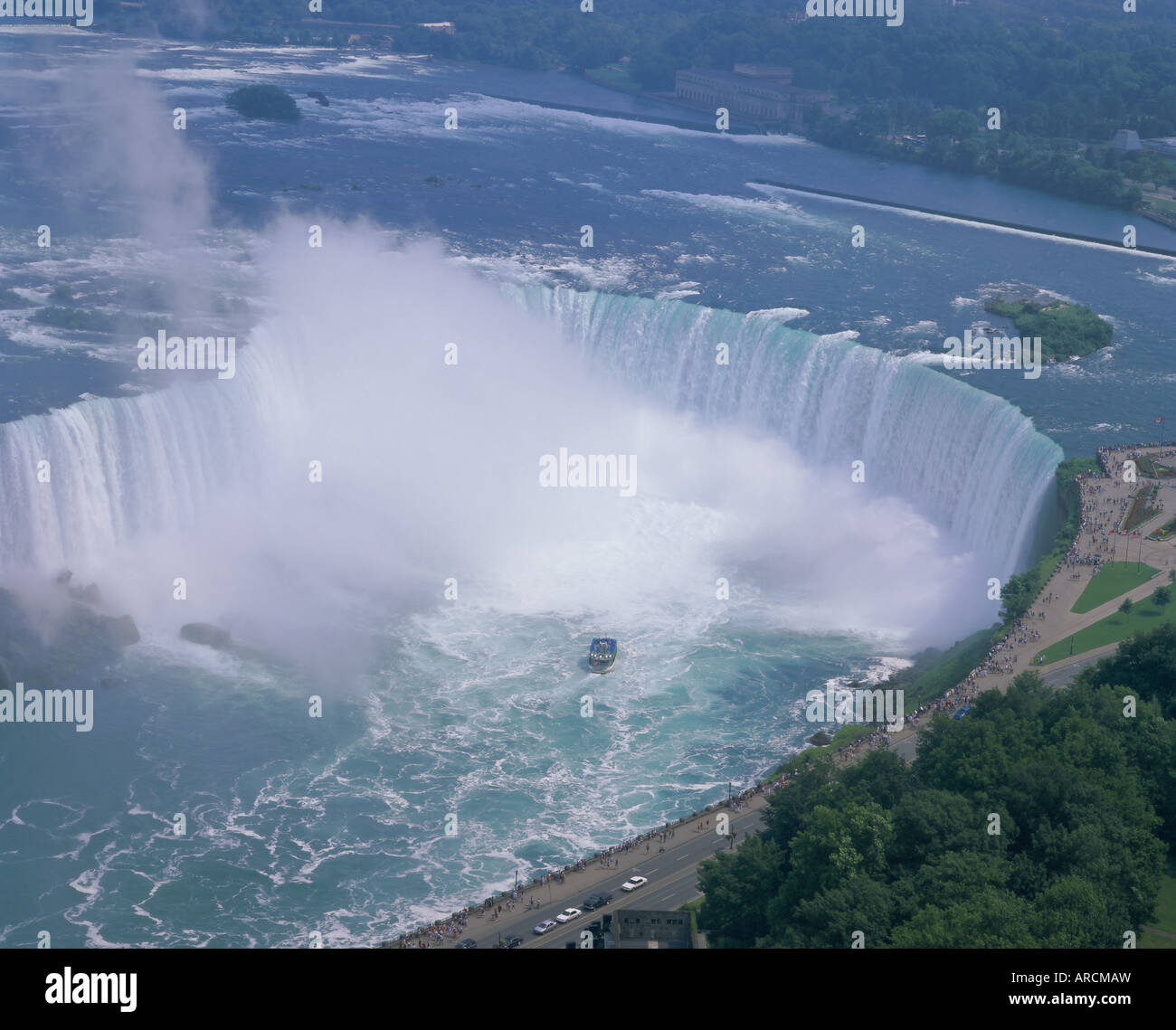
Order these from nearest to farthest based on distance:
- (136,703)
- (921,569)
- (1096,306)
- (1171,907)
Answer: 1. (1171,907)
2. (136,703)
3. (921,569)
4. (1096,306)

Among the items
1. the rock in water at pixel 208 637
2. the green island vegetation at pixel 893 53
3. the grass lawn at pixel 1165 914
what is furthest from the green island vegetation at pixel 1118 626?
the green island vegetation at pixel 893 53

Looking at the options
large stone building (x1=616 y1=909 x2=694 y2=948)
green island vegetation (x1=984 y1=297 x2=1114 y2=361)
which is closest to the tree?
large stone building (x1=616 y1=909 x2=694 y2=948)

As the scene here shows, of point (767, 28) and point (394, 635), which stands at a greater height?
point (767, 28)

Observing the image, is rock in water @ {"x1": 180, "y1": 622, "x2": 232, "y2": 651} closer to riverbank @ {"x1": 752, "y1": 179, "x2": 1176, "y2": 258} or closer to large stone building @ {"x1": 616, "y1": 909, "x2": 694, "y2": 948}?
large stone building @ {"x1": 616, "y1": 909, "x2": 694, "y2": 948}

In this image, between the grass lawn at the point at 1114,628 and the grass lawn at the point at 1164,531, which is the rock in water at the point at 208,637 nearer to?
the grass lawn at the point at 1114,628

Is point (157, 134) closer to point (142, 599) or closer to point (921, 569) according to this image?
point (142, 599)

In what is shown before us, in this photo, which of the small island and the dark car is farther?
the small island
